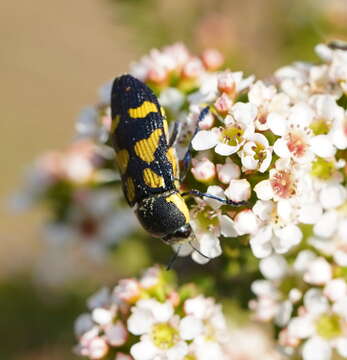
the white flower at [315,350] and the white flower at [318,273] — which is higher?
the white flower at [318,273]

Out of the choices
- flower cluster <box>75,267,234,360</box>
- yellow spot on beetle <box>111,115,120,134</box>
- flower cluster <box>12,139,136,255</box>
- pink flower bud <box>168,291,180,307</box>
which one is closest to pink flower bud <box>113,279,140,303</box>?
flower cluster <box>75,267,234,360</box>

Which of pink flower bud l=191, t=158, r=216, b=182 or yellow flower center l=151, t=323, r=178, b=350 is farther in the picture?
yellow flower center l=151, t=323, r=178, b=350

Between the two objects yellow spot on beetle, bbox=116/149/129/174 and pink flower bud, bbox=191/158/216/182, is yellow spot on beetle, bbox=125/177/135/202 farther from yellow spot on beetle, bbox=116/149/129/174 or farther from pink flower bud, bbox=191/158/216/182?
pink flower bud, bbox=191/158/216/182

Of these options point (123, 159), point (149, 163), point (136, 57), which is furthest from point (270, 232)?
point (136, 57)

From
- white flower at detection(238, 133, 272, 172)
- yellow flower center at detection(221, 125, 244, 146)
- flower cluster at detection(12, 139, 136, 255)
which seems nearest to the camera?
white flower at detection(238, 133, 272, 172)

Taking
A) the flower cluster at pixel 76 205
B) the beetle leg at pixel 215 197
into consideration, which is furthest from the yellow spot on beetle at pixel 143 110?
the flower cluster at pixel 76 205

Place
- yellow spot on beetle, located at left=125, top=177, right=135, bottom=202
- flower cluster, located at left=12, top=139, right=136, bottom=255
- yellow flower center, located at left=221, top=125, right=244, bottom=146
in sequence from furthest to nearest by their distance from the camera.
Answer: flower cluster, located at left=12, top=139, right=136, bottom=255 → yellow spot on beetle, located at left=125, top=177, right=135, bottom=202 → yellow flower center, located at left=221, top=125, right=244, bottom=146

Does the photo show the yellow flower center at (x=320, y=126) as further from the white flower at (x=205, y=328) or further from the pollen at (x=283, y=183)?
the white flower at (x=205, y=328)

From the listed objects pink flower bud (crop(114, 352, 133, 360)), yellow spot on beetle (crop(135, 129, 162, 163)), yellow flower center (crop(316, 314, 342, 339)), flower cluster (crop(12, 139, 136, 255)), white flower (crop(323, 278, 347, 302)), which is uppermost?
flower cluster (crop(12, 139, 136, 255))
